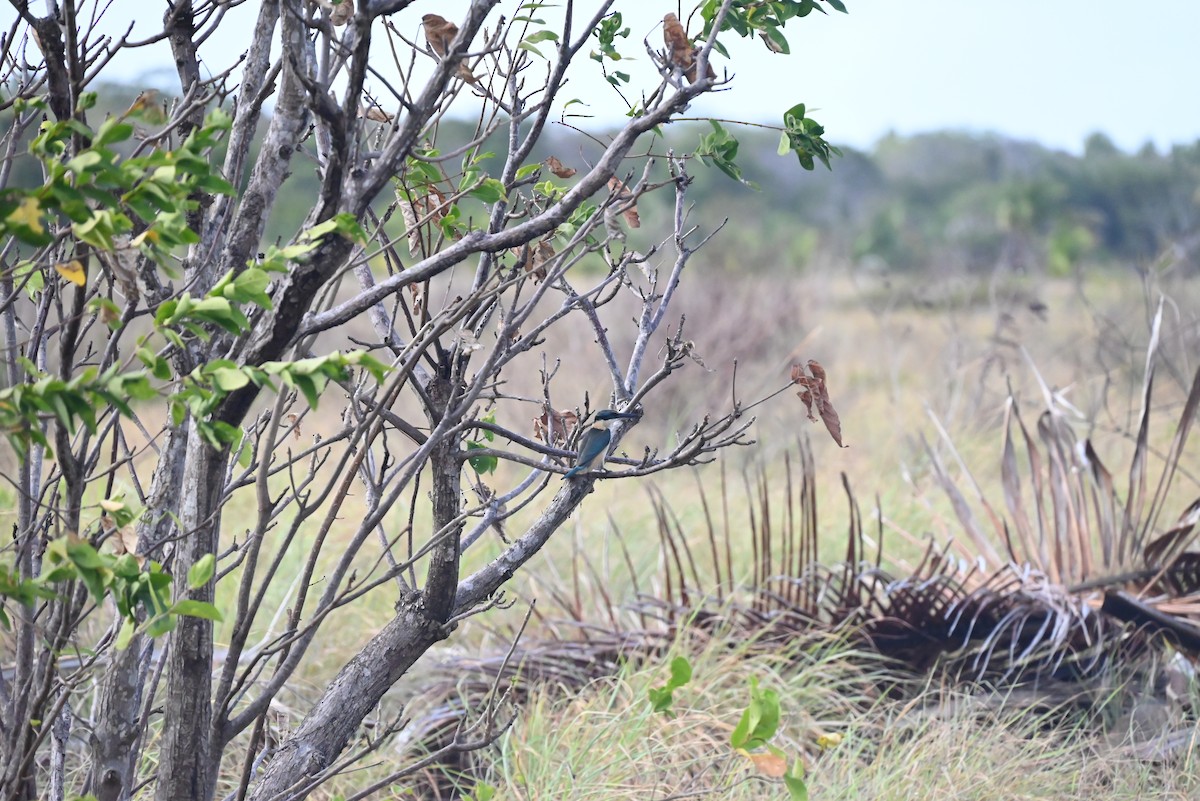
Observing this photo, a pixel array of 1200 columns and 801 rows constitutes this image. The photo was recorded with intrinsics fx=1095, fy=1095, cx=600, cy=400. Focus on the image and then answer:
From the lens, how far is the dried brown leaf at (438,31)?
3.88ft

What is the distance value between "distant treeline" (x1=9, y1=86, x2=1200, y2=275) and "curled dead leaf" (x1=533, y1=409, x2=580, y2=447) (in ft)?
28.3

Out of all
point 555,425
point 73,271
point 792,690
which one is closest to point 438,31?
point 73,271

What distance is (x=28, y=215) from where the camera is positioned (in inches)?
32.8

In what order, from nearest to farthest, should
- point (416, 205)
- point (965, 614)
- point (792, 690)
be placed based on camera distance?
point (416, 205)
point (792, 690)
point (965, 614)

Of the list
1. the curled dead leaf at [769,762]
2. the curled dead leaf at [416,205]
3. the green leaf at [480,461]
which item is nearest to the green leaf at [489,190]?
the curled dead leaf at [416,205]

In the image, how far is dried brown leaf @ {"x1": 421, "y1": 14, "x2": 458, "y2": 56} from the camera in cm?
118

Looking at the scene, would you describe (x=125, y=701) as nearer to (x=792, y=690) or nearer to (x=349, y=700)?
(x=349, y=700)

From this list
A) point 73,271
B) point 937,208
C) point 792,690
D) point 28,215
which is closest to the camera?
point 28,215

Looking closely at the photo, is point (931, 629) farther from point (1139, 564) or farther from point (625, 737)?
point (625, 737)

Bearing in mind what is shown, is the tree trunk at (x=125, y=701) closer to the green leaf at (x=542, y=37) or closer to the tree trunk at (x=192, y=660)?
the tree trunk at (x=192, y=660)

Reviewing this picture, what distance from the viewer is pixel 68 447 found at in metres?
1.10

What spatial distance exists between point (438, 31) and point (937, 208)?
39.7 m

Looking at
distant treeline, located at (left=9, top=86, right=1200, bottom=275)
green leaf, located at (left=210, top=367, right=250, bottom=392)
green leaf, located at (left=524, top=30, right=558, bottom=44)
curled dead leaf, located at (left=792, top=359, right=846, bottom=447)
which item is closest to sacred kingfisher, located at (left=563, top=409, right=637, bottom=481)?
curled dead leaf, located at (left=792, top=359, right=846, bottom=447)

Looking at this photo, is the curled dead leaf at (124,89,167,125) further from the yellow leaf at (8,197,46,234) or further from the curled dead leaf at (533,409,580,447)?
the curled dead leaf at (533,409,580,447)
